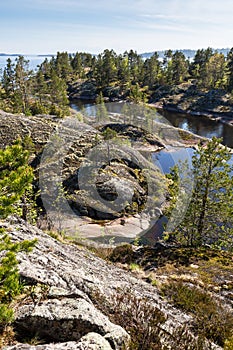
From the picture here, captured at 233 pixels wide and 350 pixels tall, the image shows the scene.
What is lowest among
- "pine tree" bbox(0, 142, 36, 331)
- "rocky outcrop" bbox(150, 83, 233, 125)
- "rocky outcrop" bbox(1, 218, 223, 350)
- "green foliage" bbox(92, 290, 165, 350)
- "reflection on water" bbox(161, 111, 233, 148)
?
"green foliage" bbox(92, 290, 165, 350)

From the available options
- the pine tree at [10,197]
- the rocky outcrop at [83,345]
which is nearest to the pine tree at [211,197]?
the rocky outcrop at [83,345]

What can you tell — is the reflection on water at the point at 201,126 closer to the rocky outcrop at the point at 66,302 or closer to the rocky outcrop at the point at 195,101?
the rocky outcrop at the point at 195,101

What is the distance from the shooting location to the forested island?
8.09m

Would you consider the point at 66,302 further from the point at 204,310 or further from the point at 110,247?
the point at 110,247

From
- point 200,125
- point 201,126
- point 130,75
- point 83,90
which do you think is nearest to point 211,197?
point 201,126

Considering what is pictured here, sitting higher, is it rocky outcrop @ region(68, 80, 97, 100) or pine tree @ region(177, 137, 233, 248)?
rocky outcrop @ region(68, 80, 97, 100)

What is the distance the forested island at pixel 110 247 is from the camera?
8086mm

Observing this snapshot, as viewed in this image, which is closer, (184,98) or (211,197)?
(211,197)

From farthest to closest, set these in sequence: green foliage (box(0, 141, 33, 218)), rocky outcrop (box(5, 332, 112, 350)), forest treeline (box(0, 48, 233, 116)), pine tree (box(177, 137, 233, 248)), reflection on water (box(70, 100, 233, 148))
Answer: forest treeline (box(0, 48, 233, 116))
reflection on water (box(70, 100, 233, 148))
pine tree (box(177, 137, 233, 248))
green foliage (box(0, 141, 33, 218))
rocky outcrop (box(5, 332, 112, 350))

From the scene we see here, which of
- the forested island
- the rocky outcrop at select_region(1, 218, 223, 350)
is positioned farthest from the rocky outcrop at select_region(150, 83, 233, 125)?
the rocky outcrop at select_region(1, 218, 223, 350)

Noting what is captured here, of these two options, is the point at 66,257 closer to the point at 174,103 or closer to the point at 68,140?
the point at 68,140

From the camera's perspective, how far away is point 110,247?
95.9 ft

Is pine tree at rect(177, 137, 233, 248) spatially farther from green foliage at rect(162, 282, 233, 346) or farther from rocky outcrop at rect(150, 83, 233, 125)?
rocky outcrop at rect(150, 83, 233, 125)

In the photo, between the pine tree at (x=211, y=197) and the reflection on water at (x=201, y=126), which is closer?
the pine tree at (x=211, y=197)
